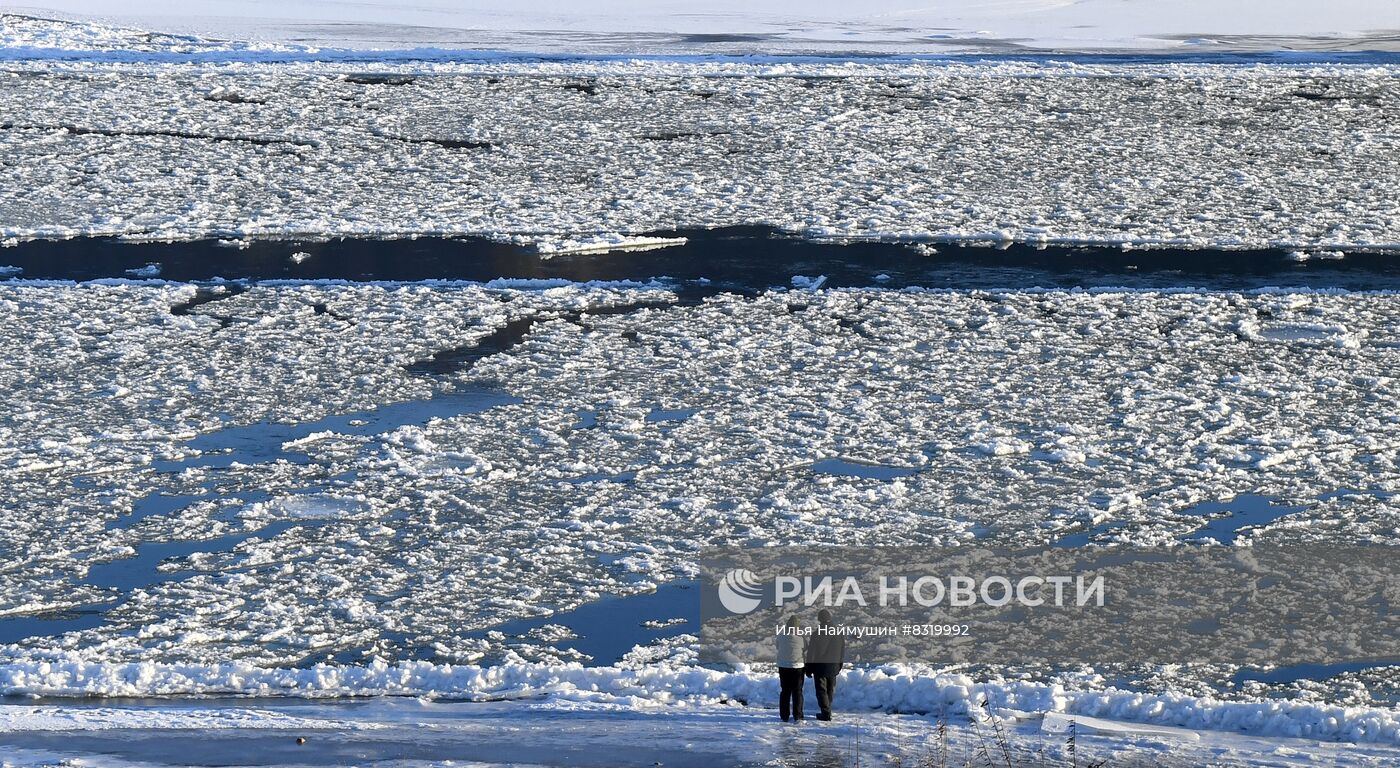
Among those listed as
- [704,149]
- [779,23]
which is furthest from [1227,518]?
[779,23]

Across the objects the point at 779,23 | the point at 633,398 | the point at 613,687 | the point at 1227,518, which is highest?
the point at 779,23

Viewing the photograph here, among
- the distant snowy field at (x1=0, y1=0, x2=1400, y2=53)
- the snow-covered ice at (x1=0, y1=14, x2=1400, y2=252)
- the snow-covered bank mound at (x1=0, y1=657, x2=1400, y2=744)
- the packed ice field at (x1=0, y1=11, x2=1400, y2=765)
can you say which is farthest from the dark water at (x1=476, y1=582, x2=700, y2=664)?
the distant snowy field at (x1=0, y1=0, x2=1400, y2=53)

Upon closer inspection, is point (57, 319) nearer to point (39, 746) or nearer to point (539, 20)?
point (39, 746)

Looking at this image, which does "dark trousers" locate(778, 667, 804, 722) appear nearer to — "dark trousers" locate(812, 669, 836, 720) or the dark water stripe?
"dark trousers" locate(812, 669, 836, 720)

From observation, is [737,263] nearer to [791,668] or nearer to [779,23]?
[791,668]

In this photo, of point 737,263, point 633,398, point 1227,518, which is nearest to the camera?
point 1227,518

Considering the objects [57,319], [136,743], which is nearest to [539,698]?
[136,743]

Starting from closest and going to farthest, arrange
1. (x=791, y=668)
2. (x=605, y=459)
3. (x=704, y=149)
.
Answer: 1. (x=791, y=668)
2. (x=605, y=459)
3. (x=704, y=149)
